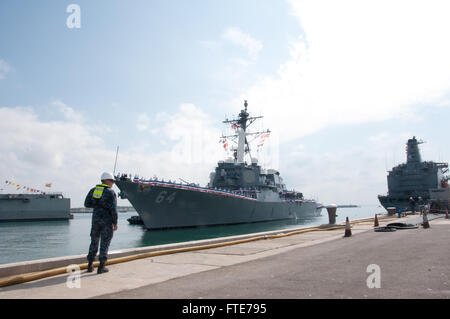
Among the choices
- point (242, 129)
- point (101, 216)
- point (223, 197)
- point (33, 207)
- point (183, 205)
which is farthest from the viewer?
point (33, 207)

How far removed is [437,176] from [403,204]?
6772 mm

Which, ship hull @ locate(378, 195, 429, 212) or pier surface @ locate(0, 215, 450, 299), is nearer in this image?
pier surface @ locate(0, 215, 450, 299)

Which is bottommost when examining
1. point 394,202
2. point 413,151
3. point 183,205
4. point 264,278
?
point 394,202

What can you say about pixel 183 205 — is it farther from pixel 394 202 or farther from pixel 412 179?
pixel 412 179

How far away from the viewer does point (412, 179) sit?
51.6 meters

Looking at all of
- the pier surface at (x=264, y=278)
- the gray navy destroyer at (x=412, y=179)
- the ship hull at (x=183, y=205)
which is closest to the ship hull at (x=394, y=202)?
the gray navy destroyer at (x=412, y=179)

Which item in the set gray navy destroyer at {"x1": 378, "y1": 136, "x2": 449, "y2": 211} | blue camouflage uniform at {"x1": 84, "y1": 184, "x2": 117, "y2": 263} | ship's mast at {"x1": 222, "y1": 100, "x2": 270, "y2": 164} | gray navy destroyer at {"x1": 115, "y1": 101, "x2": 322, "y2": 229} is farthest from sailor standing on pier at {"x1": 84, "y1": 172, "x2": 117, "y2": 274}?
gray navy destroyer at {"x1": 378, "y1": 136, "x2": 449, "y2": 211}

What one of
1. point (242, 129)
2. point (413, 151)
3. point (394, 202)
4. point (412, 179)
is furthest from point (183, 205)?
point (413, 151)

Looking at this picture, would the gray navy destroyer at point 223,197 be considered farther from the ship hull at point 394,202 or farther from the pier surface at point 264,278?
the pier surface at point 264,278

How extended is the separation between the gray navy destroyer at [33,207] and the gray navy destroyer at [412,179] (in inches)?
2363

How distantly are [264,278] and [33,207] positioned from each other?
66320 mm

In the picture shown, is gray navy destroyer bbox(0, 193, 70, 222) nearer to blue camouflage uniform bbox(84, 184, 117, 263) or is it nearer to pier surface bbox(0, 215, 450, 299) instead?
pier surface bbox(0, 215, 450, 299)

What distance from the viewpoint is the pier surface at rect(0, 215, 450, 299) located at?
3.70 meters

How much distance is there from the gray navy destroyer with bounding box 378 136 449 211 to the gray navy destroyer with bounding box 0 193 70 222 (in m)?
60.0
